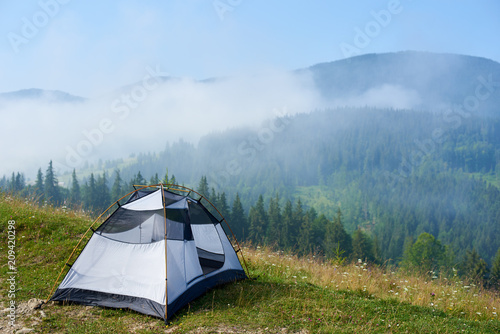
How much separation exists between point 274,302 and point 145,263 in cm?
312

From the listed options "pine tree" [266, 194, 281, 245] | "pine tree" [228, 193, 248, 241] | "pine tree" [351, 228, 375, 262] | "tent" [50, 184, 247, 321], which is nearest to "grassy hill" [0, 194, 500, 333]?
"tent" [50, 184, 247, 321]

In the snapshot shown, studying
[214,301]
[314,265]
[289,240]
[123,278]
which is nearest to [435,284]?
[314,265]

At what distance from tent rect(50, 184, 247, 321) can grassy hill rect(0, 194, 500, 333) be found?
0.26m

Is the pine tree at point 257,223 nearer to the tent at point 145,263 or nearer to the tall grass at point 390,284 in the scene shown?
the tall grass at point 390,284

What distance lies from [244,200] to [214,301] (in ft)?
629

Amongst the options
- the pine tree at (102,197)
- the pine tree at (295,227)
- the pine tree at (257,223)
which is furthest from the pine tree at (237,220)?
the pine tree at (102,197)

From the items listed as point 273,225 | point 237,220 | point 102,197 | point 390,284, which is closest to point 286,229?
point 273,225

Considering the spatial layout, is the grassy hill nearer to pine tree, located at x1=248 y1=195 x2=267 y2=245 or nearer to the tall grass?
the tall grass

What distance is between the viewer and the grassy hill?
616cm

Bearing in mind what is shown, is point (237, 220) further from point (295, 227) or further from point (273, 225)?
point (295, 227)

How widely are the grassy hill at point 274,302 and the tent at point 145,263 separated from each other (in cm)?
26

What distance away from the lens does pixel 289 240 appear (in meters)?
70.2

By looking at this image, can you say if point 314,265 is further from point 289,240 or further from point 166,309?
point 289,240

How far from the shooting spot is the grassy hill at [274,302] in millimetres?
6164
